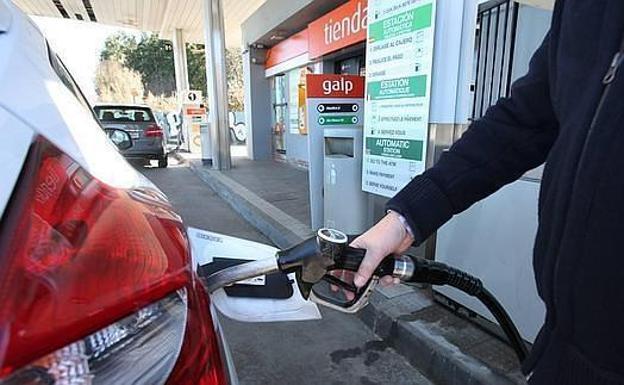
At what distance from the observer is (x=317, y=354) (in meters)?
2.82

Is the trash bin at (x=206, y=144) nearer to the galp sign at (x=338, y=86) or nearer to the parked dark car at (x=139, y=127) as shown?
the parked dark car at (x=139, y=127)

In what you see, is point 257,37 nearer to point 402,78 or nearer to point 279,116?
point 279,116

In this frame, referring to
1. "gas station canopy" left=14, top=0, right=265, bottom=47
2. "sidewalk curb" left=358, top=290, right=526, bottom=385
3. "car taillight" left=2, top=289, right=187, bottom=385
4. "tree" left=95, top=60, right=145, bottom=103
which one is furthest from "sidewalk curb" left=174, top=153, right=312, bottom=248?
"tree" left=95, top=60, right=145, bottom=103

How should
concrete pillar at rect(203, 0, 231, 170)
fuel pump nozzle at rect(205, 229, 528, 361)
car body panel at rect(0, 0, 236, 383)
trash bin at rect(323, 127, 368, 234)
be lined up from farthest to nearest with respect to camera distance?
concrete pillar at rect(203, 0, 231, 170), trash bin at rect(323, 127, 368, 234), fuel pump nozzle at rect(205, 229, 528, 361), car body panel at rect(0, 0, 236, 383)

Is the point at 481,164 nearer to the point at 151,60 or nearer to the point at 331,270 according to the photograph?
the point at 331,270

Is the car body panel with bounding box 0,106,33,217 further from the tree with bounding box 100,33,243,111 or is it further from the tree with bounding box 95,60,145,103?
the tree with bounding box 95,60,145,103

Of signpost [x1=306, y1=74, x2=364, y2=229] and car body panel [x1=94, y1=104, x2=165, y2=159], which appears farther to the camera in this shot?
car body panel [x1=94, y1=104, x2=165, y2=159]

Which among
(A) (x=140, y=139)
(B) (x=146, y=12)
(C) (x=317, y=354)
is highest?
(B) (x=146, y=12)

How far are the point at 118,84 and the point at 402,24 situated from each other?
3351 centimetres

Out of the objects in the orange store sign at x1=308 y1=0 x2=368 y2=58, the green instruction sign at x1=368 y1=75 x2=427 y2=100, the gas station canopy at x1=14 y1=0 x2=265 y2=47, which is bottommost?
the green instruction sign at x1=368 y1=75 x2=427 y2=100

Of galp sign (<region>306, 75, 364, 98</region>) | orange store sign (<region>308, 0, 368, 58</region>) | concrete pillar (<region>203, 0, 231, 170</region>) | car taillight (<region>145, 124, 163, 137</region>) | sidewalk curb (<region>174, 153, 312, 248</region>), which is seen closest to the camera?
galp sign (<region>306, 75, 364, 98</region>)

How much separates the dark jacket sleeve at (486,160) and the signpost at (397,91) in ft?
6.43

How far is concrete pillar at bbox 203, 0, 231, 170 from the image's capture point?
33.8 feet

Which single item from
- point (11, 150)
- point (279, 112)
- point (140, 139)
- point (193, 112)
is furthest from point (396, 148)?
point (193, 112)
